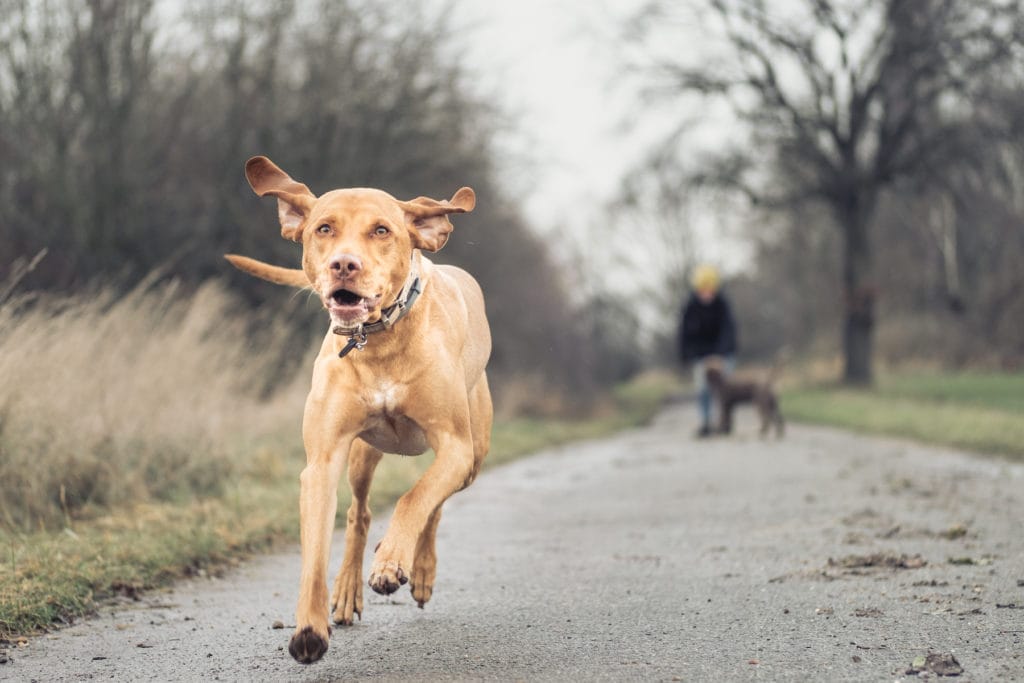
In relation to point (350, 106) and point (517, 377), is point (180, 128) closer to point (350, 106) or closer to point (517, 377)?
point (350, 106)

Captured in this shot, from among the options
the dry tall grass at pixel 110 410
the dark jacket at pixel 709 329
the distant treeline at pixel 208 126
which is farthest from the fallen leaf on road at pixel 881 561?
the dark jacket at pixel 709 329

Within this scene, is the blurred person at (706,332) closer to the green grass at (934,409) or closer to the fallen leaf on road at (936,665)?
the green grass at (934,409)

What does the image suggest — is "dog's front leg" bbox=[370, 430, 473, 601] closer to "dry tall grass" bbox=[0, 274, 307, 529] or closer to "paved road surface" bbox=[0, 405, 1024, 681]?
"paved road surface" bbox=[0, 405, 1024, 681]

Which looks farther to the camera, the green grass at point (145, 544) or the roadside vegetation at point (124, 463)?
the roadside vegetation at point (124, 463)

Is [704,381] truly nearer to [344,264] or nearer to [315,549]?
[315,549]

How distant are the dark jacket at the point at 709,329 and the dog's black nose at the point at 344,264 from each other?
41.3ft

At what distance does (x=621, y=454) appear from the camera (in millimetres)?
13734

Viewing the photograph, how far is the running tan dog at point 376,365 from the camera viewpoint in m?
3.63

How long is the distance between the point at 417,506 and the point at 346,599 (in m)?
0.90

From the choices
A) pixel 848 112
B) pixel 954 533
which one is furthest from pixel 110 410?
pixel 848 112

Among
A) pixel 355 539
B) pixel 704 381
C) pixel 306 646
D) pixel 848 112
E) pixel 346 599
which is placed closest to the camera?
pixel 306 646

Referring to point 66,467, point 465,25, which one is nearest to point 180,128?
point 465,25

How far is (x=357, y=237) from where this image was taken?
374cm

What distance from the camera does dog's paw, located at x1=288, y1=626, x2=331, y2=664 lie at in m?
3.38
